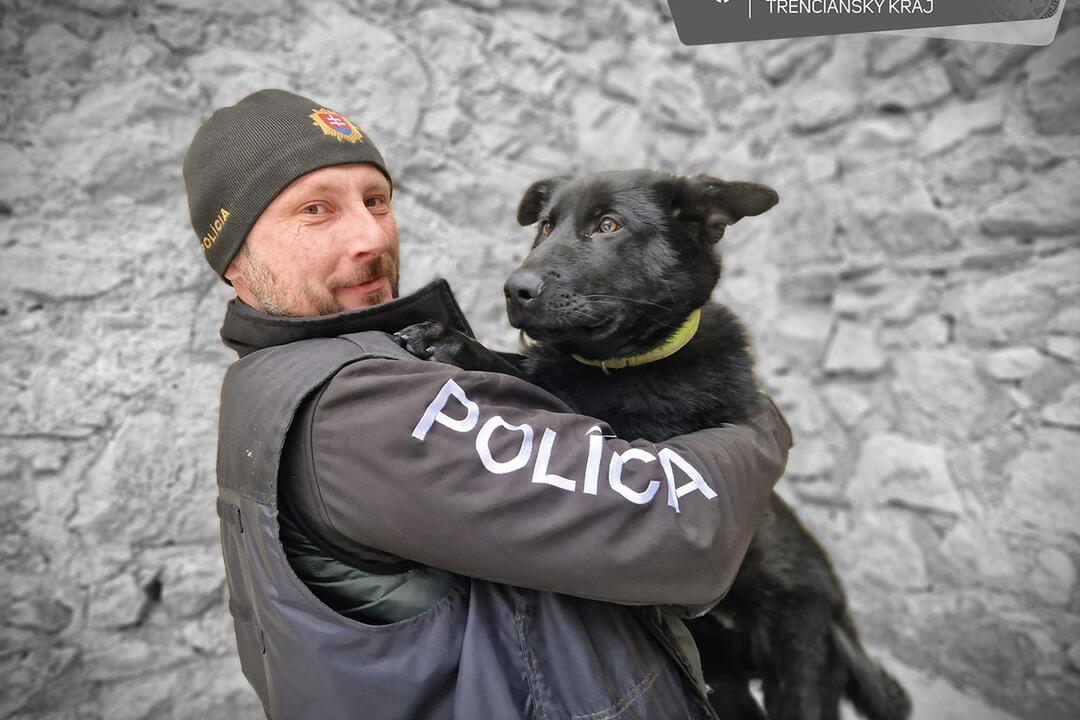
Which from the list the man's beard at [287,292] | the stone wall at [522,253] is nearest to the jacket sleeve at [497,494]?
the man's beard at [287,292]

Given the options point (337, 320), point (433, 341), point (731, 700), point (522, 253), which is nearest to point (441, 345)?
point (433, 341)

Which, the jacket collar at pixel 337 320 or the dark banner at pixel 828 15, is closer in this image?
the jacket collar at pixel 337 320

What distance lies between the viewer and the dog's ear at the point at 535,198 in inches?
81.3

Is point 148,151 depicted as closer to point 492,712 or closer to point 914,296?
point 492,712

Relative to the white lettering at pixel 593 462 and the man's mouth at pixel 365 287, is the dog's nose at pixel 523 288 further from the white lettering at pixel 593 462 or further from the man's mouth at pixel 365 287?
the white lettering at pixel 593 462

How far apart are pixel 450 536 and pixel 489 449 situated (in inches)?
5.6

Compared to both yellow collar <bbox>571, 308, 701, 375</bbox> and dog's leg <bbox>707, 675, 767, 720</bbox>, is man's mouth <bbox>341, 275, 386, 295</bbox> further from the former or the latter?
dog's leg <bbox>707, 675, 767, 720</bbox>

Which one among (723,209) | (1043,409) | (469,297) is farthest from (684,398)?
(1043,409)

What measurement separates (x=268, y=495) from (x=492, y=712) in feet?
1.60

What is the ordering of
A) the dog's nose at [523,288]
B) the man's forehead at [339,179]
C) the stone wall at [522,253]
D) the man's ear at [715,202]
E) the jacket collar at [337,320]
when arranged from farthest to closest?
1. the stone wall at [522,253]
2. the man's ear at [715,202]
3. the dog's nose at [523,288]
4. the man's forehead at [339,179]
5. the jacket collar at [337,320]

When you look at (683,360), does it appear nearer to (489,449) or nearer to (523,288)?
(523,288)

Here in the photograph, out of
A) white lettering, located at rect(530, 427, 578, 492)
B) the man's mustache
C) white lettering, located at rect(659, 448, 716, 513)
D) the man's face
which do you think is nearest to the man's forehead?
the man's face

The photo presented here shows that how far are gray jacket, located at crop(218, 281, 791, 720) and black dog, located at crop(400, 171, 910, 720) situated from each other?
0.40 metres

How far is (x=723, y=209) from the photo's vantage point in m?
1.77
